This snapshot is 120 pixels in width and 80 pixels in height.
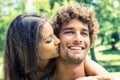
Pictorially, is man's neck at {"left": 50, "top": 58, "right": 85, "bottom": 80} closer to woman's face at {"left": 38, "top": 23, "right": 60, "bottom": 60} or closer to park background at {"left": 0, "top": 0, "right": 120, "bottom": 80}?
woman's face at {"left": 38, "top": 23, "right": 60, "bottom": 60}

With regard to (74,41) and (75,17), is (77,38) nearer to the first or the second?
(74,41)

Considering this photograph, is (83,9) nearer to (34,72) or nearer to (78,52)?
(78,52)

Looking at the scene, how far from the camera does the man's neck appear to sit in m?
2.10

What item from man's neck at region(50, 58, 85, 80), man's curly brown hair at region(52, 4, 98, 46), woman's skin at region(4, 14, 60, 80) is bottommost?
man's neck at region(50, 58, 85, 80)

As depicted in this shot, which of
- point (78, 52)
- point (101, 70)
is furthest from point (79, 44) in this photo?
point (101, 70)

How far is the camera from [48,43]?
6.59ft

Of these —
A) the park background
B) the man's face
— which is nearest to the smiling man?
the man's face

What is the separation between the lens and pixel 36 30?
6.40 feet

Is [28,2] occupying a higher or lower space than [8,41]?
higher

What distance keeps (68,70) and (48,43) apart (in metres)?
0.25

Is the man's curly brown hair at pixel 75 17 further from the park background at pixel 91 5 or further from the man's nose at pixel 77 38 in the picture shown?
the park background at pixel 91 5

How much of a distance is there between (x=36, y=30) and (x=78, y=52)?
0.29 m

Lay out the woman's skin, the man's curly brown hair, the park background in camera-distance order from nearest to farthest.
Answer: the woman's skin < the man's curly brown hair < the park background

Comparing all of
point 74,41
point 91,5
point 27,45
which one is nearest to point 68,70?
point 74,41
